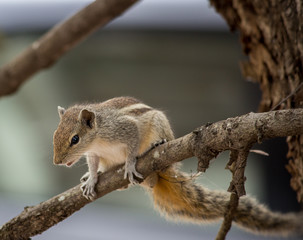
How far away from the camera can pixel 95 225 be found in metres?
6.29

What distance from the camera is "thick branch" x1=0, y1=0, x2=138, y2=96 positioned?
2.99 metres

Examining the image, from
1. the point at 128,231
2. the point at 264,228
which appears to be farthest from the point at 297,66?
the point at 128,231

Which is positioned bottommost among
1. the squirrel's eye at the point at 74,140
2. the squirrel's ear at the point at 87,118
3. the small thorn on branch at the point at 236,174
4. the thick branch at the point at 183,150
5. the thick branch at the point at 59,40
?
the small thorn on branch at the point at 236,174

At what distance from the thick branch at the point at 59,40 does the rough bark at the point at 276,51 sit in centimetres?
74

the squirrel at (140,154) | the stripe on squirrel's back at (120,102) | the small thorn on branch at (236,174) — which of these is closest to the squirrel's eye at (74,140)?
the squirrel at (140,154)

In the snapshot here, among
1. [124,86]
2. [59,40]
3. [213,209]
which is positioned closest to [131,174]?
[213,209]

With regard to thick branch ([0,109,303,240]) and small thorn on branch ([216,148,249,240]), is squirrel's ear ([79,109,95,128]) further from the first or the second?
small thorn on branch ([216,148,249,240])

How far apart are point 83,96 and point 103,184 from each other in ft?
12.4

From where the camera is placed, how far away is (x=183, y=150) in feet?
6.15

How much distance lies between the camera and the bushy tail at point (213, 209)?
2256 mm

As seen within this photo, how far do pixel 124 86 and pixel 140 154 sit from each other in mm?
3756

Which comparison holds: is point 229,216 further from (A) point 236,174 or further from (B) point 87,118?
(B) point 87,118

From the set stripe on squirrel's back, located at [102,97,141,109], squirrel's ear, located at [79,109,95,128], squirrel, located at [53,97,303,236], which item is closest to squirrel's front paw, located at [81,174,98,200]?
squirrel, located at [53,97,303,236]

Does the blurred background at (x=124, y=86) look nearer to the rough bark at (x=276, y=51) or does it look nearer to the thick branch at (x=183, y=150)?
the rough bark at (x=276, y=51)
